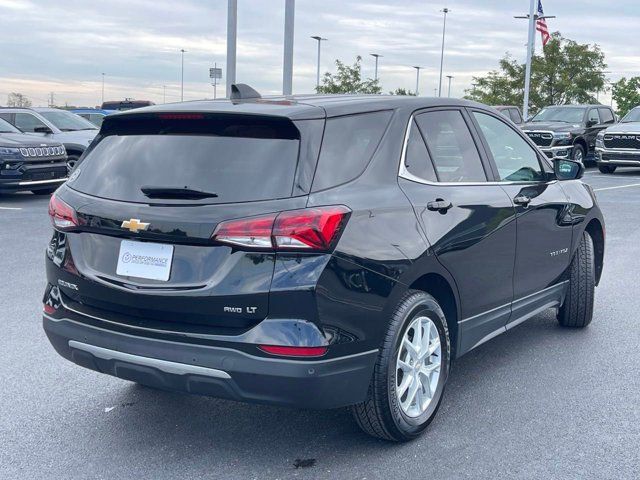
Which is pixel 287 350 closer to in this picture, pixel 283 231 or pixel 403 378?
pixel 283 231

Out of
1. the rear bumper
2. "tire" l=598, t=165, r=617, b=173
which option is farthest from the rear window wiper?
"tire" l=598, t=165, r=617, b=173

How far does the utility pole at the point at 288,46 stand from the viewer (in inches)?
760

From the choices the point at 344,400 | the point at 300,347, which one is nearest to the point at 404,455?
the point at 344,400

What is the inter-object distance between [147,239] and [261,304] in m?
0.61

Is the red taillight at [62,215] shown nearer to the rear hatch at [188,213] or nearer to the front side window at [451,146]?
the rear hatch at [188,213]

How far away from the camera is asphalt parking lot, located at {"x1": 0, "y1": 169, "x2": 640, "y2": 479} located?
3.77m

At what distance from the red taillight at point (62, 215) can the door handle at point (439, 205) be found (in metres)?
1.72

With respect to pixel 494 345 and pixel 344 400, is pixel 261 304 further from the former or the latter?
pixel 494 345

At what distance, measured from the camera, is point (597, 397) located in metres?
4.71

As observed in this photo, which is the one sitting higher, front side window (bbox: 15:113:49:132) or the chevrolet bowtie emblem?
the chevrolet bowtie emblem

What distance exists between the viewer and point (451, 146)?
4.62 m

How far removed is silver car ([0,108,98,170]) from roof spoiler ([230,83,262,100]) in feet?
45.2

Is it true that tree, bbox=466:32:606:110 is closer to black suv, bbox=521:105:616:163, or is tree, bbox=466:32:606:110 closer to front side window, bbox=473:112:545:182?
black suv, bbox=521:105:616:163

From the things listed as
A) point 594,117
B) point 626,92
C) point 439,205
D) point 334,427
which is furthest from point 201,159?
point 626,92
